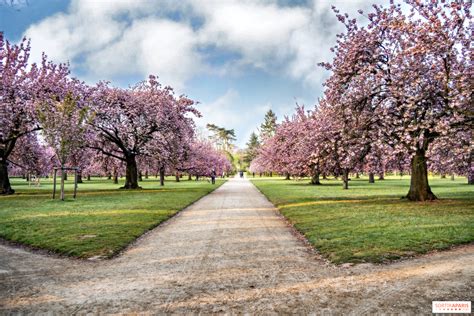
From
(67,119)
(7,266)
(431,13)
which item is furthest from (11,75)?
(431,13)

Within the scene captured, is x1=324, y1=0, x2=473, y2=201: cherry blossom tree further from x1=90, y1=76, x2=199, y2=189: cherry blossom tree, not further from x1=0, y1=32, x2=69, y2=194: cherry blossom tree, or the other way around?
x1=0, y1=32, x2=69, y2=194: cherry blossom tree

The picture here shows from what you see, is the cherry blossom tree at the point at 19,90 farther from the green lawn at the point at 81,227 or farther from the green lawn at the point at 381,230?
the green lawn at the point at 381,230

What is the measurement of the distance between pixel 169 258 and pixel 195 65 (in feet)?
106

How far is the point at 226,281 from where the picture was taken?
650 centimetres

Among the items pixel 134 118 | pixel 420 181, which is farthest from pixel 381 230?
pixel 134 118

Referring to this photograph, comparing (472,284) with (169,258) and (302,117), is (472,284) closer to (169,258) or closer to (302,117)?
(169,258)

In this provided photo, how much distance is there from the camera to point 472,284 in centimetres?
595

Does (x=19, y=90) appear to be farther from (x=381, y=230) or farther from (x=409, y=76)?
(x=381, y=230)

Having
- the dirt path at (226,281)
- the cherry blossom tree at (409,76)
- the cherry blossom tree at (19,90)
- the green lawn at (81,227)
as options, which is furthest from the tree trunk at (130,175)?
the dirt path at (226,281)

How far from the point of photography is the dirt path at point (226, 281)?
5324 mm

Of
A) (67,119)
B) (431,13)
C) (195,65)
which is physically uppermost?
(195,65)

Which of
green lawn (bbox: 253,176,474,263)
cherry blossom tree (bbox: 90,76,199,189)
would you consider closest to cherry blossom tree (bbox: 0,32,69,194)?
cherry blossom tree (bbox: 90,76,199,189)

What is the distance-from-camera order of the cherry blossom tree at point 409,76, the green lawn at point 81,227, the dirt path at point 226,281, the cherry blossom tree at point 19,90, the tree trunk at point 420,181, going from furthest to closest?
the cherry blossom tree at point 19,90 → the tree trunk at point 420,181 → the cherry blossom tree at point 409,76 → the green lawn at point 81,227 → the dirt path at point 226,281

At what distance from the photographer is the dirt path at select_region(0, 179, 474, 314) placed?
17.5 feet
